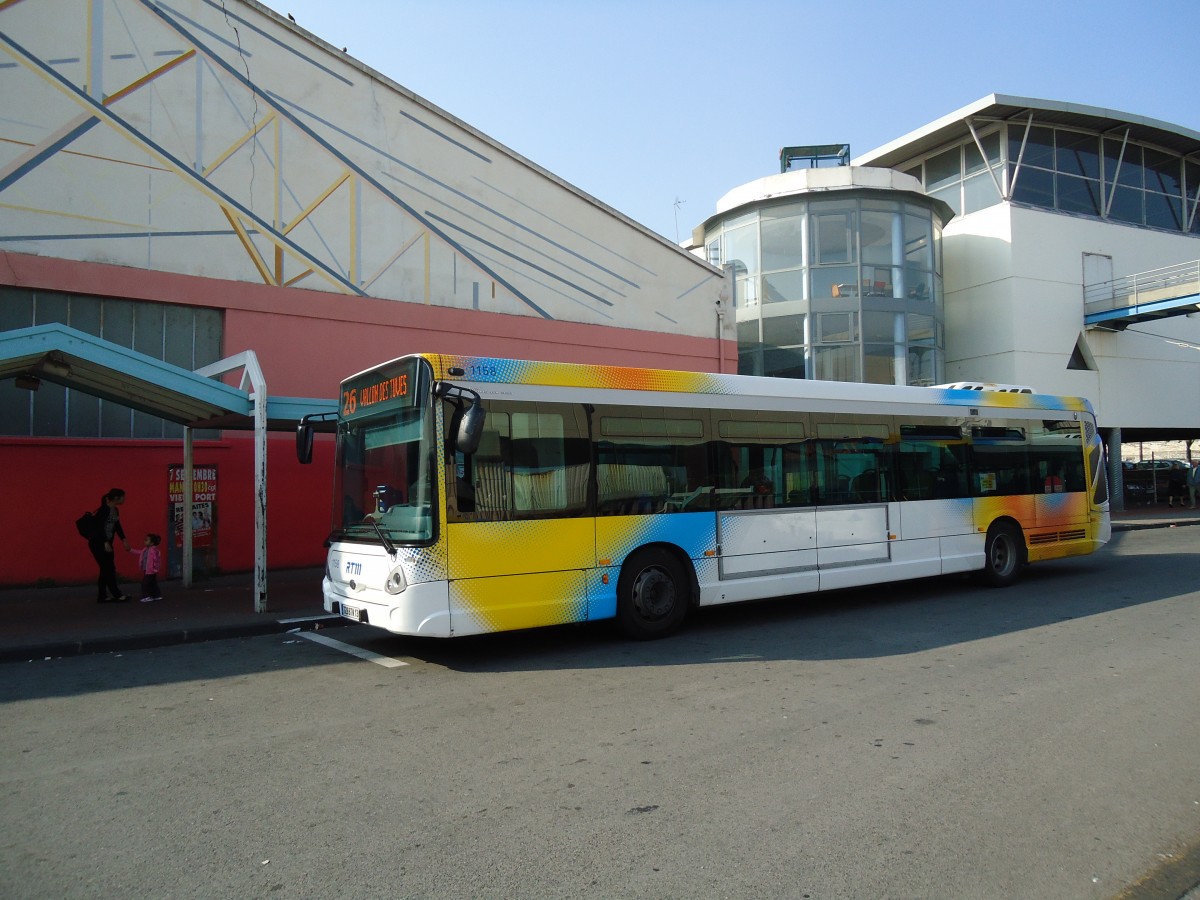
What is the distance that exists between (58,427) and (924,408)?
42.4 ft

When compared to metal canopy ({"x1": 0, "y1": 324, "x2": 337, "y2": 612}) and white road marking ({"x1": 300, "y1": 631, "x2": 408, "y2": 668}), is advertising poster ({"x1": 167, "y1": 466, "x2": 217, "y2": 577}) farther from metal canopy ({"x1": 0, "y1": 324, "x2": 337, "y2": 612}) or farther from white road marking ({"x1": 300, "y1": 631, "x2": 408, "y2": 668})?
white road marking ({"x1": 300, "y1": 631, "x2": 408, "y2": 668})

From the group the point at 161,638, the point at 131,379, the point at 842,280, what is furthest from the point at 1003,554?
the point at 842,280

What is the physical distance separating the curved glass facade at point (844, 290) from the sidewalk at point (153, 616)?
16.4 m

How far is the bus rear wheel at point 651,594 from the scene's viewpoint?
8.46 m

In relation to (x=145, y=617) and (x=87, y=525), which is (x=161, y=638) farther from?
(x=87, y=525)

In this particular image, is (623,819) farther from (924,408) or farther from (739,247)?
(739,247)

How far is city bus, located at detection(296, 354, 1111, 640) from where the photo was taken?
7418mm

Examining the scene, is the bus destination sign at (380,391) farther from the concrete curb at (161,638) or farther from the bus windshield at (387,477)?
the concrete curb at (161,638)

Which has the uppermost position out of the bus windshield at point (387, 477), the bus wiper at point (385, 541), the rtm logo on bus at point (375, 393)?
the rtm logo on bus at point (375, 393)

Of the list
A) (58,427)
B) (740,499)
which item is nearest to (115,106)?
(58,427)

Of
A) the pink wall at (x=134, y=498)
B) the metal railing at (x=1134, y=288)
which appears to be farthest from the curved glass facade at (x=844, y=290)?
the pink wall at (x=134, y=498)

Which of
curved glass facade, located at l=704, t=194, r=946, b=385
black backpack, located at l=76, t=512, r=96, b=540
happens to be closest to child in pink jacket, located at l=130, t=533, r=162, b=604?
black backpack, located at l=76, t=512, r=96, b=540

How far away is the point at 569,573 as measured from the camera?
26.3 ft

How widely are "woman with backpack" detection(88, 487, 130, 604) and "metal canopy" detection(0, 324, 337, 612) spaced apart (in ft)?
3.43
